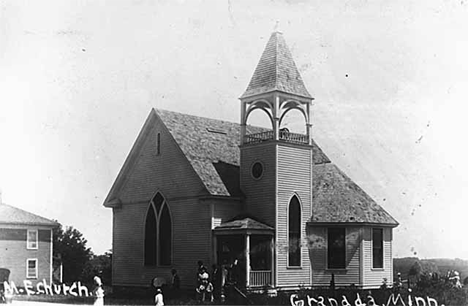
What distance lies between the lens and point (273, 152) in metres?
33.7

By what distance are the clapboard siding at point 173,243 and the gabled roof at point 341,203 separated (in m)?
5.43

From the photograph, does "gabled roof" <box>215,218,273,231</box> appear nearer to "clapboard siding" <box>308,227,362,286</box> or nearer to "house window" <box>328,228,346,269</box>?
"clapboard siding" <box>308,227,362,286</box>

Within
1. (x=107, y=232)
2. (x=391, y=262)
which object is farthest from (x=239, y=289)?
(x=107, y=232)

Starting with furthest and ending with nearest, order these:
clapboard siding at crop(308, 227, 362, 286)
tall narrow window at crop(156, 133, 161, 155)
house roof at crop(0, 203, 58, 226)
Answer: house roof at crop(0, 203, 58, 226) < tall narrow window at crop(156, 133, 161, 155) < clapboard siding at crop(308, 227, 362, 286)

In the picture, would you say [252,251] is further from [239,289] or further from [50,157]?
[50,157]

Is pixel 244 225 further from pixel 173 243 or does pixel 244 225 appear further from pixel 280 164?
pixel 173 243

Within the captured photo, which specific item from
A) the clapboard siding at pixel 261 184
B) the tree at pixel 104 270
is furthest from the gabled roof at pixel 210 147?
the tree at pixel 104 270

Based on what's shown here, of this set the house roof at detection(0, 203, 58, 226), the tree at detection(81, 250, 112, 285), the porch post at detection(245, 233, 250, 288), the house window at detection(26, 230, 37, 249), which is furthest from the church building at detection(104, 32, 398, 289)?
the house window at detection(26, 230, 37, 249)

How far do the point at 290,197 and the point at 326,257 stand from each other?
3.65 metres

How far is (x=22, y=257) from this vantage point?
4628 centimetres

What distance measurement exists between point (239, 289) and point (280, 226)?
3.75 meters

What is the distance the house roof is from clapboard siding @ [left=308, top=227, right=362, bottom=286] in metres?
17.7

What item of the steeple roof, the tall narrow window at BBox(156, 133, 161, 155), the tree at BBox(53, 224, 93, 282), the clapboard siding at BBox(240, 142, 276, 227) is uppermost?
the steeple roof

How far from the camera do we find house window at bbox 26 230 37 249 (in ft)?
152
